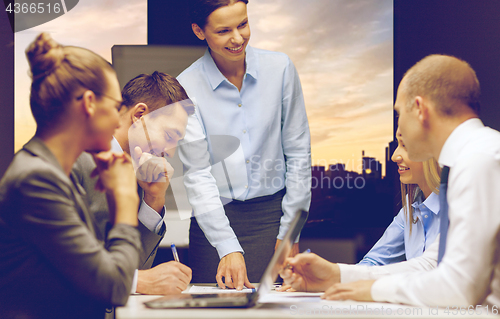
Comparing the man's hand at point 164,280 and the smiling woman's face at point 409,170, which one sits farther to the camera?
the smiling woman's face at point 409,170

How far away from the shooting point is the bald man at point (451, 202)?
1037 millimetres

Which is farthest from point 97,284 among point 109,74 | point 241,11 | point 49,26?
point 49,26

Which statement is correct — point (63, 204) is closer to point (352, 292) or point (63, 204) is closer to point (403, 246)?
point (352, 292)

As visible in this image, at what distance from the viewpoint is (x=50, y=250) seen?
39.5 inches

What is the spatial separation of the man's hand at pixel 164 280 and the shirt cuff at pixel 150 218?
21 cm

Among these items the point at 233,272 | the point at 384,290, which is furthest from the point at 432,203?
the point at 233,272

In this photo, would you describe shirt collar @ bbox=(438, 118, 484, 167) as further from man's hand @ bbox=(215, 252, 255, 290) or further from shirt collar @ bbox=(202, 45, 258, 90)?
shirt collar @ bbox=(202, 45, 258, 90)

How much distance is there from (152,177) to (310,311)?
1.08 metres

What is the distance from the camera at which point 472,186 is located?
1056mm

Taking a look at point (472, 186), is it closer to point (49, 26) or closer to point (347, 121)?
point (347, 121)

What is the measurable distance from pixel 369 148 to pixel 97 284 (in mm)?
2125

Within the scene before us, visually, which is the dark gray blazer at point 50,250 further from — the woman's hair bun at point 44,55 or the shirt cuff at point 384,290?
the shirt cuff at point 384,290

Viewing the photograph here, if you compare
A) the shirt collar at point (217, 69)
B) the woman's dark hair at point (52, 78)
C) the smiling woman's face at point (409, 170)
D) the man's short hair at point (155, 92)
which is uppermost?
the shirt collar at point (217, 69)

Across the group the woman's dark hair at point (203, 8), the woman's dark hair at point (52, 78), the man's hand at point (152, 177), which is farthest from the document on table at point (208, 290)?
the woman's dark hair at point (203, 8)
